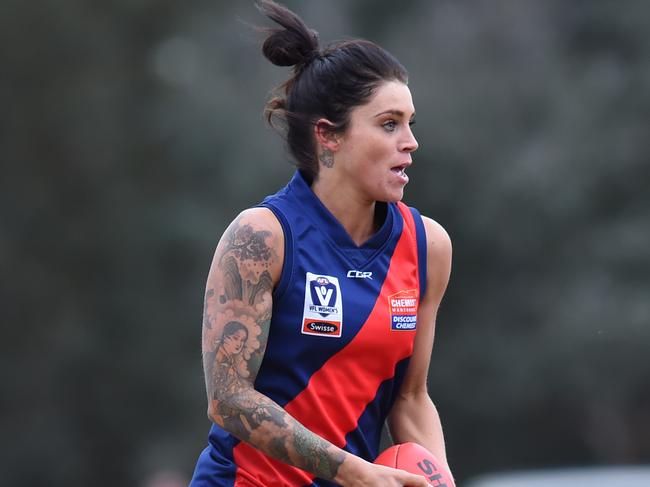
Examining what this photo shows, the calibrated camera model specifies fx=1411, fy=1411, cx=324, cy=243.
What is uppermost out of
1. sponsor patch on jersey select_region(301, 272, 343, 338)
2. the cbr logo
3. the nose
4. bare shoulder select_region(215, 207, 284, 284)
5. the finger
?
the nose

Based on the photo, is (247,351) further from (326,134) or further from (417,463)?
(326,134)

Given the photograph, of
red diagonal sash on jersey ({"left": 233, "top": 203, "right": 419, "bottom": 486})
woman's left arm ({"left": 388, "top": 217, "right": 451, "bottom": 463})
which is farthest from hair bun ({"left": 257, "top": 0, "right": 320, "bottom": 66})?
red diagonal sash on jersey ({"left": 233, "top": 203, "right": 419, "bottom": 486})

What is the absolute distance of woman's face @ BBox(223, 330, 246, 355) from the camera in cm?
461

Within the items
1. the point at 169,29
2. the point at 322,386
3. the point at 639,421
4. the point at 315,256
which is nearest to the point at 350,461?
the point at 322,386

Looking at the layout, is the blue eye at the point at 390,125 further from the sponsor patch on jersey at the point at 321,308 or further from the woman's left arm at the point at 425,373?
the sponsor patch on jersey at the point at 321,308

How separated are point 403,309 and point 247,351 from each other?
608mm

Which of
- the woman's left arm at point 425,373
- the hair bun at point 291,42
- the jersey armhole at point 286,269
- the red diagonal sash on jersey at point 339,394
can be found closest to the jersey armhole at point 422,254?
the woman's left arm at point 425,373

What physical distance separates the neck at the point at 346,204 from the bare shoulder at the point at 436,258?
10.0 inches

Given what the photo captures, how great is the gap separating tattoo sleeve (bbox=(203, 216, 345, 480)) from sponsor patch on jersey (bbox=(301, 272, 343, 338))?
0.13 meters

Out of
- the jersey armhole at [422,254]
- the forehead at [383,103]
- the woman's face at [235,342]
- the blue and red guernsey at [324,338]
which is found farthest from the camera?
the jersey armhole at [422,254]

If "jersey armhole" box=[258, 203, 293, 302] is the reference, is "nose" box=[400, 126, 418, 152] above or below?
above

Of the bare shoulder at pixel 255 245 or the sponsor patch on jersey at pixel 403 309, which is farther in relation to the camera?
the sponsor patch on jersey at pixel 403 309

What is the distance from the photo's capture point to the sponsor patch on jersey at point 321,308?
4707 mm

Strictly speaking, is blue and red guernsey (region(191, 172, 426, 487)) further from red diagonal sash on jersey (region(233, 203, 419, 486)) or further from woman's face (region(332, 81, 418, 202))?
woman's face (region(332, 81, 418, 202))
